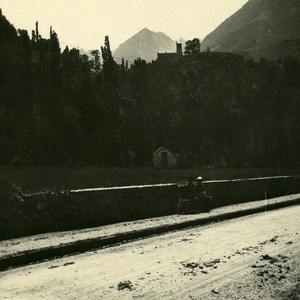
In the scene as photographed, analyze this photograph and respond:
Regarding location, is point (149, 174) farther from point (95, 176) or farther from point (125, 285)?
point (125, 285)

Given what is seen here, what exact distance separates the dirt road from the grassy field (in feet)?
121

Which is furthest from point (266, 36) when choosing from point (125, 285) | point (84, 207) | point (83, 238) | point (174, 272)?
point (125, 285)

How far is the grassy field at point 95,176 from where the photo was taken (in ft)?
158

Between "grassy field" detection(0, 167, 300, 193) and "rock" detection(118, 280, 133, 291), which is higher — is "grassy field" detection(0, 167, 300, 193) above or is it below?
below

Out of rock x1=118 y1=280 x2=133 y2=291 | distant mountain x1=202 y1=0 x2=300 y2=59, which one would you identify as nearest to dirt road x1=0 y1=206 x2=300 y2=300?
rock x1=118 y1=280 x2=133 y2=291

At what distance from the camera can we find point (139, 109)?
77750 mm

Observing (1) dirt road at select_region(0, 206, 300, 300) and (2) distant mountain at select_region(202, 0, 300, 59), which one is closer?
(1) dirt road at select_region(0, 206, 300, 300)

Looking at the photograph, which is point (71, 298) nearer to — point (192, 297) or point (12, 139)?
point (192, 297)

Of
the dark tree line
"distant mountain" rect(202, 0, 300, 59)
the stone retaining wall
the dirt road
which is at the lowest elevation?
the dirt road

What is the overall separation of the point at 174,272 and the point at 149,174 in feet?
171

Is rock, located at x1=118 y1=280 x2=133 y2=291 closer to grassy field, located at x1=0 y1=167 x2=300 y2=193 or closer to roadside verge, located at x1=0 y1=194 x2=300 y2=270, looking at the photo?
roadside verge, located at x1=0 y1=194 x2=300 y2=270

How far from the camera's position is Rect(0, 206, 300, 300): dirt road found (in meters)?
5.43

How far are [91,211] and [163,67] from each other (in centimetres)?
9764

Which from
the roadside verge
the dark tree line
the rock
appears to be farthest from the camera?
the dark tree line
